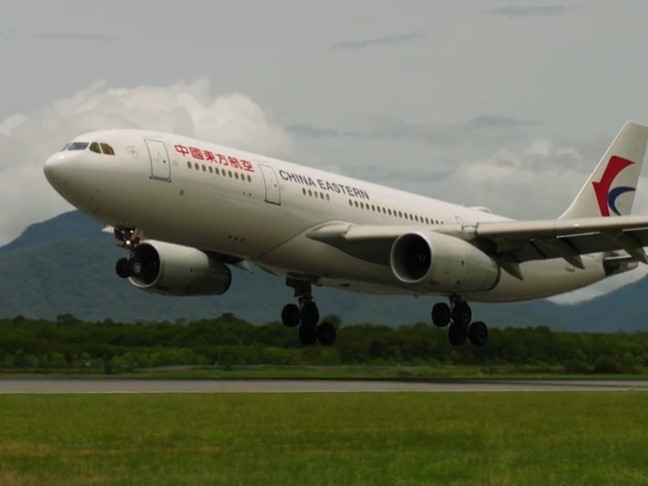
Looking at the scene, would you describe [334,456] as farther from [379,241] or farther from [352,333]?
[352,333]

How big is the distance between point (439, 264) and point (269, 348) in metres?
13.5

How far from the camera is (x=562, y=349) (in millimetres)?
56688

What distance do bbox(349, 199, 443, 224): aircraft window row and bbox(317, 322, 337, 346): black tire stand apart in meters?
5.42

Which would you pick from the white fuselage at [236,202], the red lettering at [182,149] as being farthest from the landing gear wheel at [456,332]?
the red lettering at [182,149]

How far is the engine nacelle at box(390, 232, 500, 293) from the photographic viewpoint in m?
40.2

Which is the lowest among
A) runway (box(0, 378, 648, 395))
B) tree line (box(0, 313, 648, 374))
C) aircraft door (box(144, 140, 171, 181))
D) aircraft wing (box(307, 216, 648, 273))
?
runway (box(0, 378, 648, 395))

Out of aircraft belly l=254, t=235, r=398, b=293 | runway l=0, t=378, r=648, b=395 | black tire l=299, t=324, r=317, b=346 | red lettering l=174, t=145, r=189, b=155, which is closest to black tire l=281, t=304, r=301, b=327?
black tire l=299, t=324, r=317, b=346

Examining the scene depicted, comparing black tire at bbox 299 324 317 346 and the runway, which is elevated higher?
black tire at bbox 299 324 317 346

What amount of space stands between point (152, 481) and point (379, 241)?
26.7m

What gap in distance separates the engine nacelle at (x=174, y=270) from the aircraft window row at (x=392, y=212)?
4896 mm

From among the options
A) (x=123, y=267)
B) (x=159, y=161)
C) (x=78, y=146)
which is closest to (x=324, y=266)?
(x=123, y=267)

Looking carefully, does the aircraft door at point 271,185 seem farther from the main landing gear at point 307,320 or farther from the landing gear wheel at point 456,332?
the landing gear wheel at point 456,332

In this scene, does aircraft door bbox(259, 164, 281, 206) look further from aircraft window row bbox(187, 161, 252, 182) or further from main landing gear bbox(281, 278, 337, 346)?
main landing gear bbox(281, 278, 337, 346)

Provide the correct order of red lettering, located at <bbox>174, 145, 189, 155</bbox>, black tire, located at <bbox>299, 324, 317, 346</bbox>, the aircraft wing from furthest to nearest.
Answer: black tire, located at <bbox>299, 324, 317, 346</bbox>
the aircraft wing
red lettering, located at <bbox>174, 145, 189, 155</bbox>
